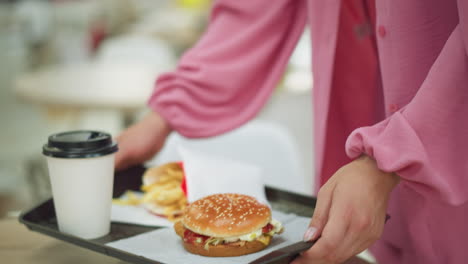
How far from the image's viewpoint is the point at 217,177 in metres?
1.11

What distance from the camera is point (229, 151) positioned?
5.60 feet

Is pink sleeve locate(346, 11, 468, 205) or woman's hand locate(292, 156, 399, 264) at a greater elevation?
pink sleeve locate(346, 11, 468, 205)

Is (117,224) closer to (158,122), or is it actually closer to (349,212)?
(158,122)

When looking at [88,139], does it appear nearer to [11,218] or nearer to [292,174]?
[11,218]

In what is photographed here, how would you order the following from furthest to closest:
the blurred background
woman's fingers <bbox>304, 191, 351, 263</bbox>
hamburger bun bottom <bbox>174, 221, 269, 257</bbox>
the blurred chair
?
the blurred background, the blurred chair, hamburger bun bottom <bbox>174, 221, 269, 257</bbox>, woman's fingers <bbox>304, 191, 351, 263</bbox>

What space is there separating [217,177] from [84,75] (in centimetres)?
237

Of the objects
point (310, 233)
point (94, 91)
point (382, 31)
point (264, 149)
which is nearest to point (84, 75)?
point (94, 91)

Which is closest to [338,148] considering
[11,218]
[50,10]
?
[11,218]

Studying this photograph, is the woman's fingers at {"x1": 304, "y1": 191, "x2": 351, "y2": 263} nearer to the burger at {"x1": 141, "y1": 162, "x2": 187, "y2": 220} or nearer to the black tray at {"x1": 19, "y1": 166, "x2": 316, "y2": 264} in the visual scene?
the black tray at {"x1": 19, "y1": 166, "x2": 316, "y2": 264}

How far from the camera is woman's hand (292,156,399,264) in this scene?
74 cm

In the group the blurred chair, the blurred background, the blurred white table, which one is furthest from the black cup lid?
the blurred white table

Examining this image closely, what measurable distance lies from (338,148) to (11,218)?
2.17ft

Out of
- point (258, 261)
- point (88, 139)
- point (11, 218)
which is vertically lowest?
point (11, 218)

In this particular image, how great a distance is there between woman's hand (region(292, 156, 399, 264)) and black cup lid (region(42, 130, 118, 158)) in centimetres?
35
